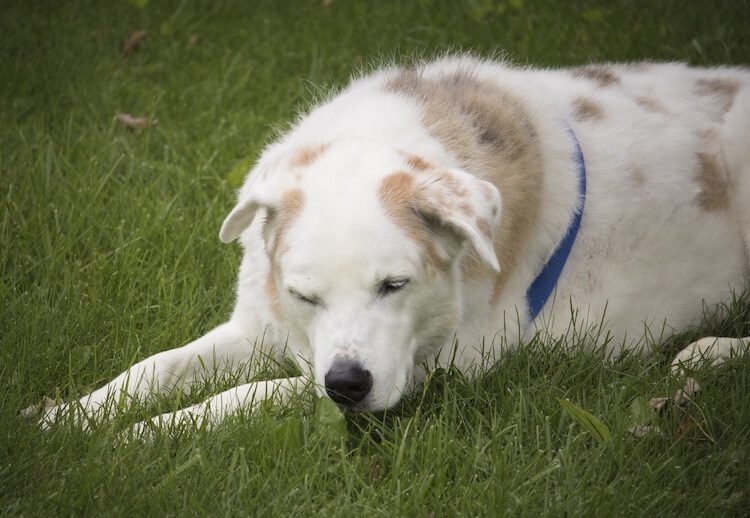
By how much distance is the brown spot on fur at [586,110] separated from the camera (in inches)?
181

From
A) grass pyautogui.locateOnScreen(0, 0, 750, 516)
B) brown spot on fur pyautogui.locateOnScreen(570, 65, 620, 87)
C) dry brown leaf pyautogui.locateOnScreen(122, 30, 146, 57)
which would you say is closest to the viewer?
grass pyautogui.locateOnScreen(0, 0, 750, 516)

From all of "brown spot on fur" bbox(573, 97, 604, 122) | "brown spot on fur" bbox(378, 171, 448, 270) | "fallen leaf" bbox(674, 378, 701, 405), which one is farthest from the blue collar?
"brown spot on fur" bbox(378, 171, 448, 270)

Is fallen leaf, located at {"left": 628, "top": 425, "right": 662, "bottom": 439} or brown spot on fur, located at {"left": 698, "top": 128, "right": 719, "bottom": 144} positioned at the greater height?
brown spot on fur, located at {"left": 698, "top": 128, "right": 719, "bottom": 144}

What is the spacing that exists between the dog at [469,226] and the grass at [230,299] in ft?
0.68

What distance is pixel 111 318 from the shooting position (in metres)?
4.65

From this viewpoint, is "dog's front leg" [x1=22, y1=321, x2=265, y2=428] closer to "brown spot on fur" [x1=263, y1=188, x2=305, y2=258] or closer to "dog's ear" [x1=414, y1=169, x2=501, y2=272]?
"brown spot on fur" [x1=263, y1=188, x2=305, y2=258]

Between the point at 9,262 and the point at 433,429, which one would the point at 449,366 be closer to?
the point at 433,429

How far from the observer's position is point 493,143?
4.13m

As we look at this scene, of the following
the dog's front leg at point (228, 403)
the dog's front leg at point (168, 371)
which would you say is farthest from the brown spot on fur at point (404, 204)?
the dog's front leg at point (168, 371)

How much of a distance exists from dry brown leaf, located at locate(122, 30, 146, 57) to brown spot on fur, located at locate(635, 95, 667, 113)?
4351mm

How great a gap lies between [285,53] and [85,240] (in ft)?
9.50

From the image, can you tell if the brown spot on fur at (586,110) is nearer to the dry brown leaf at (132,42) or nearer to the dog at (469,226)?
the dog at (469,226)

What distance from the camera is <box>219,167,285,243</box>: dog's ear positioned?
12.5 feet

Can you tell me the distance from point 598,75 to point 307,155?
1.77 meters
